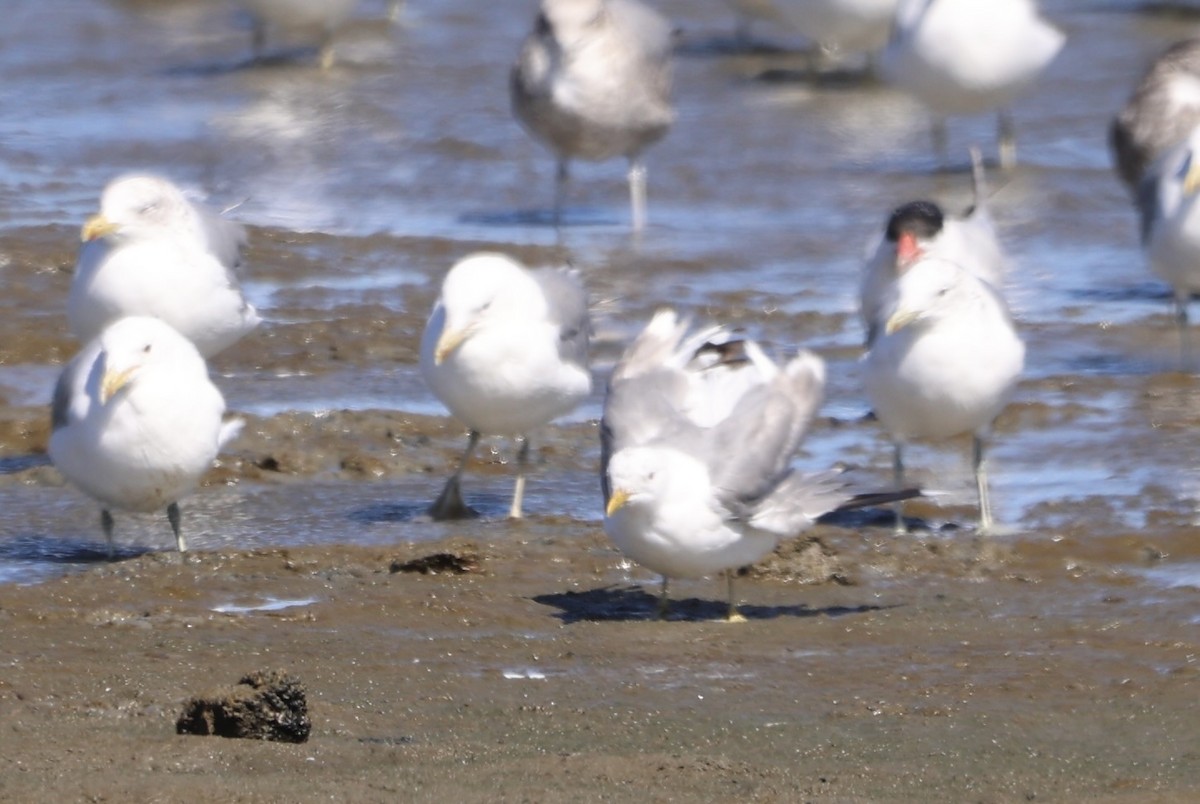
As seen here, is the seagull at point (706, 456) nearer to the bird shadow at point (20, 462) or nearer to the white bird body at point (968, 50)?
the bird shadow at point (20, 462)

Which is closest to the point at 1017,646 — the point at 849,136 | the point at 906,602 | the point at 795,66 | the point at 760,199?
the point at 906,602

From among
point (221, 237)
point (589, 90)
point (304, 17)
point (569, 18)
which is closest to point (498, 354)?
point (221, 237)

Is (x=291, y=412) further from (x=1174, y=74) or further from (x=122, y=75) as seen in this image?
(x=122, y=75)

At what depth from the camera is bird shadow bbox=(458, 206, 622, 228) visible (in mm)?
12844

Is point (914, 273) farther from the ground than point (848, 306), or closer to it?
farther from the ground

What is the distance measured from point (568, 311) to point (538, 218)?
196 inches

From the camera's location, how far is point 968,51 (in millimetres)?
13648

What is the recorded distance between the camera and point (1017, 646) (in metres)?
6.39

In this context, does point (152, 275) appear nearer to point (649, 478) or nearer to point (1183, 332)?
point (649, 478)

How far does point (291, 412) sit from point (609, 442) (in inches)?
95.8

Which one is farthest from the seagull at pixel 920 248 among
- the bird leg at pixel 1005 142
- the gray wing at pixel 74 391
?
the bird leg at pixel 1005 142

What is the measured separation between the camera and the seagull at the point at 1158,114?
1204 cm

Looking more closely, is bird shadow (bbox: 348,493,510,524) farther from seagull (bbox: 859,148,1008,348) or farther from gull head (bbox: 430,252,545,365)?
seagull (bbox: 859,148,1008,348)

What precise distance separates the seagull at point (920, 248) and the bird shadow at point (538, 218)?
3459 millimetres
